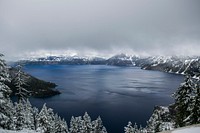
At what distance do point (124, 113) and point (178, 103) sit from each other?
93.9 meters

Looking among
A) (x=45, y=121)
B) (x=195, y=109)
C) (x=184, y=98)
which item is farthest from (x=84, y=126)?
(x=195, y=109)

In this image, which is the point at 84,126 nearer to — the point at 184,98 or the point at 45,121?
the point at 45,121

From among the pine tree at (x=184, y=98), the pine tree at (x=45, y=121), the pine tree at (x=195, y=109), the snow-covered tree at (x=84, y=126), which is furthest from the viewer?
the snow-covered tree at (x=84, y=126)

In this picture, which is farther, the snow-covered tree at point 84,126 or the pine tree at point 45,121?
the snow-covered tree at point 84,126

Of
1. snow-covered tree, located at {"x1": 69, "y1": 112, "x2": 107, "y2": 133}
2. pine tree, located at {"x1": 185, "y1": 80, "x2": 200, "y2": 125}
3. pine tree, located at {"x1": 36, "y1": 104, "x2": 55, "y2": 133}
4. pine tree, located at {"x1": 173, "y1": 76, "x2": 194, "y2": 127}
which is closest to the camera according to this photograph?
pine tree, located at {"x1": 185, "y1": 80, "x2": 200, "y2": 125}

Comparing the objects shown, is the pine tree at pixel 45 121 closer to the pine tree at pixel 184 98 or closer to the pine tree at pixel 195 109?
the pine tree at pixel 184 98

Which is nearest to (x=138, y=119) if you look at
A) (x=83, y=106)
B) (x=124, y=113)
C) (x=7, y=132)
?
(x=124, y=113)

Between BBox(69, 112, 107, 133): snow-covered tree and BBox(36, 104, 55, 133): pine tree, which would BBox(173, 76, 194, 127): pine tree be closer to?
BBox(36, 104, 55, 133): pine tree

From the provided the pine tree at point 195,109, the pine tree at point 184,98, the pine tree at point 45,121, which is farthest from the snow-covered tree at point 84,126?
the pine tree at point 195,109

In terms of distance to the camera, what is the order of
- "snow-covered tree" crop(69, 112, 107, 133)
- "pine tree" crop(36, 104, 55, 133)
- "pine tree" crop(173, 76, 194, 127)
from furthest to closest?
"snow-covered tree" crop(69, 112, 107, 133)
"pine tree" crop(36, 104, 55, 133)
"pine tree" crop(173, 76, 194, 127)

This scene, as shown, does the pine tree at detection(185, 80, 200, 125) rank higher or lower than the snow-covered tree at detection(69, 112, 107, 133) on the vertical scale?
higher

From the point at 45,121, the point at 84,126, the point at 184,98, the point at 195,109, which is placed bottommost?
the point at 84,126

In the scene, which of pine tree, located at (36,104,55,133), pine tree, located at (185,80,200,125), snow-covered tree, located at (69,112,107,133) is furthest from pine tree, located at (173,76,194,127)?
snow-covered tree, located at (69,112,107,133)

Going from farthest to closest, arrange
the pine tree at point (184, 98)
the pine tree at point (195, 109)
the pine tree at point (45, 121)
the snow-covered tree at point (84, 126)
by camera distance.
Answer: the snow-covered tree at point (84, 126), the pine tree at point (45, 121), the pine tree at point (184, 98), the pine tree at point (195, 109)
